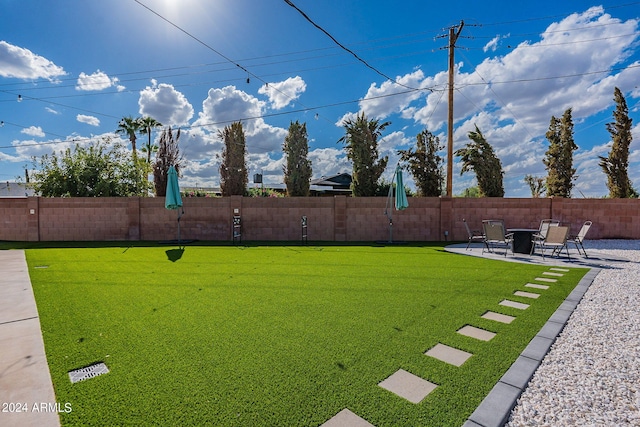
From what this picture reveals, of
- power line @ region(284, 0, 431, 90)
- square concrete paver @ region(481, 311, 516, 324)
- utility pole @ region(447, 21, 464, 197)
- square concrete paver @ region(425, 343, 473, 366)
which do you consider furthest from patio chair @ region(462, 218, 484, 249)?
square concrete paver @ region(425, 343, 473, 366)

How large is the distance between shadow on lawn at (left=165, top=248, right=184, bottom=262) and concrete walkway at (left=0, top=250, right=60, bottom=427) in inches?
124

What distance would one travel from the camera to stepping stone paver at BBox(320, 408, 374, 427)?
1.70 meters

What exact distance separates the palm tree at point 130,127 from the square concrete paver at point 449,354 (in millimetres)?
28267

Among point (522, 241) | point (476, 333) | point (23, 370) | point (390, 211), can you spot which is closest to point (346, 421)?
point (476, 333)

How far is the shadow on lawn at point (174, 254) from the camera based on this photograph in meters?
7.33

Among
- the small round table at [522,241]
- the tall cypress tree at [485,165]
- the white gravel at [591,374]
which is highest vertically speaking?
the tall cypress tree at [485,165]

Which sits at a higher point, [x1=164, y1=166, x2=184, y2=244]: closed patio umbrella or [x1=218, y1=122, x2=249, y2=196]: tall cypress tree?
[x1=218, y1=122, x2=249, y2=196]: tall cypress tree

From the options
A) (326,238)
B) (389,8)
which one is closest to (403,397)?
(326,238)

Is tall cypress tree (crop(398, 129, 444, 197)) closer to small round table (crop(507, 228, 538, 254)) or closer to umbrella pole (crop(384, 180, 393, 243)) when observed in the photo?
umbrella pole (crop(384, 180, 393, 243))

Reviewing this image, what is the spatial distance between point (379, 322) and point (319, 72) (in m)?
12.0

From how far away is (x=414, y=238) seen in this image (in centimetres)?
1066

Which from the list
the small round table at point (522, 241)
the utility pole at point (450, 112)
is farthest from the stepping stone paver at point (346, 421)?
the utility pole at point (450, 112)

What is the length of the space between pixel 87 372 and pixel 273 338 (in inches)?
55.6

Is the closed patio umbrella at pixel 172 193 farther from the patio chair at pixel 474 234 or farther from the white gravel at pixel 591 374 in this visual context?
the white gravel at pixel 591 374
